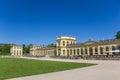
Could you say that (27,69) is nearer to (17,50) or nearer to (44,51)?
(44,51)

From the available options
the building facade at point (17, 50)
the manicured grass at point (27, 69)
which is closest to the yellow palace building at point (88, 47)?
the manicured grass at point (27, 69)

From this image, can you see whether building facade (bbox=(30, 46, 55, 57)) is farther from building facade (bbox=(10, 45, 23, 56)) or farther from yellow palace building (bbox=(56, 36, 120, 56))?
building facade (bbox=(10, 45, 23, 56))

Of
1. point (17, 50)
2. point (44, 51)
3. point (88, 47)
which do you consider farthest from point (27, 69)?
point (17, 50)

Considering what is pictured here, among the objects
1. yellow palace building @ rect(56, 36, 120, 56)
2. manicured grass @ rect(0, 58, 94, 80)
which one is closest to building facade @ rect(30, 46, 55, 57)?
yellow palace building @ rect(56, 36, 120, 56)

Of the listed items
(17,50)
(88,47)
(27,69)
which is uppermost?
(88,47)

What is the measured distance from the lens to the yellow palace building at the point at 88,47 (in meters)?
51.3

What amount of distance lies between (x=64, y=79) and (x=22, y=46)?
135m

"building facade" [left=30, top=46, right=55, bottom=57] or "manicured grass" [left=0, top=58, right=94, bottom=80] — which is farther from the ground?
"building facade" [left=30, top=46, right=55, bottom=57]

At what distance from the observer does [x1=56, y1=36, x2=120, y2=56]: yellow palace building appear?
51.3 m

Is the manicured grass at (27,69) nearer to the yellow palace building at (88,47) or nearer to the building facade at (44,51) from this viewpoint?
the yellow palace building at (88,47)

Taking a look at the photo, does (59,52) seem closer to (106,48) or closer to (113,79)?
(106,48)

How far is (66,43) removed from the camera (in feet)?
255

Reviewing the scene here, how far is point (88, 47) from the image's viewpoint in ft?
202

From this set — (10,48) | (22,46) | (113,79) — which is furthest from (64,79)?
(22,46)
